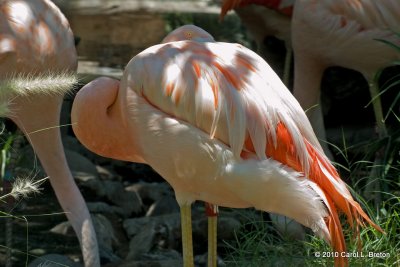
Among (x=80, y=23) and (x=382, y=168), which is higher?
(x=382, y=168)

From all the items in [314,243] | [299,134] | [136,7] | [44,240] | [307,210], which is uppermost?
[299,134]

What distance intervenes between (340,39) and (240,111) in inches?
86.0

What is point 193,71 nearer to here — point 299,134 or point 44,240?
point 299,134

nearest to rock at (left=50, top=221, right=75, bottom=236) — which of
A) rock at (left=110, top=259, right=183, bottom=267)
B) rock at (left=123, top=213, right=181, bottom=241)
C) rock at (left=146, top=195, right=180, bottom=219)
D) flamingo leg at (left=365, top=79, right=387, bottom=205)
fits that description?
rock at (left=123, top=213, right=181, bottom=241)

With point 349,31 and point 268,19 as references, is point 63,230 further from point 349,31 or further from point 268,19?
point 268,19

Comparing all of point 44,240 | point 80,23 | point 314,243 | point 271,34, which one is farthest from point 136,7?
point 314,243

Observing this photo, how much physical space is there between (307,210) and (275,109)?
405 mm

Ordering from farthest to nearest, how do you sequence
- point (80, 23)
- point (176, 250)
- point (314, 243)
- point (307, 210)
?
point (80, 23) < point (176, 250) < point (314, 243) < point (307, 210)

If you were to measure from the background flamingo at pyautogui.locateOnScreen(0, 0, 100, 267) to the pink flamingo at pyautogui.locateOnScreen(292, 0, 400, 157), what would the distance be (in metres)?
1.68

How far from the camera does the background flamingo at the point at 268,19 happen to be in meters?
6.22

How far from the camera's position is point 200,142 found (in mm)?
3322

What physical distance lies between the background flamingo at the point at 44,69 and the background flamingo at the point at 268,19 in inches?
79.7

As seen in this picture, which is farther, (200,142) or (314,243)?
(314,243)

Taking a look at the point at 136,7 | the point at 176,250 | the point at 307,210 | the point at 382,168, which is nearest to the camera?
the point at 307,210
